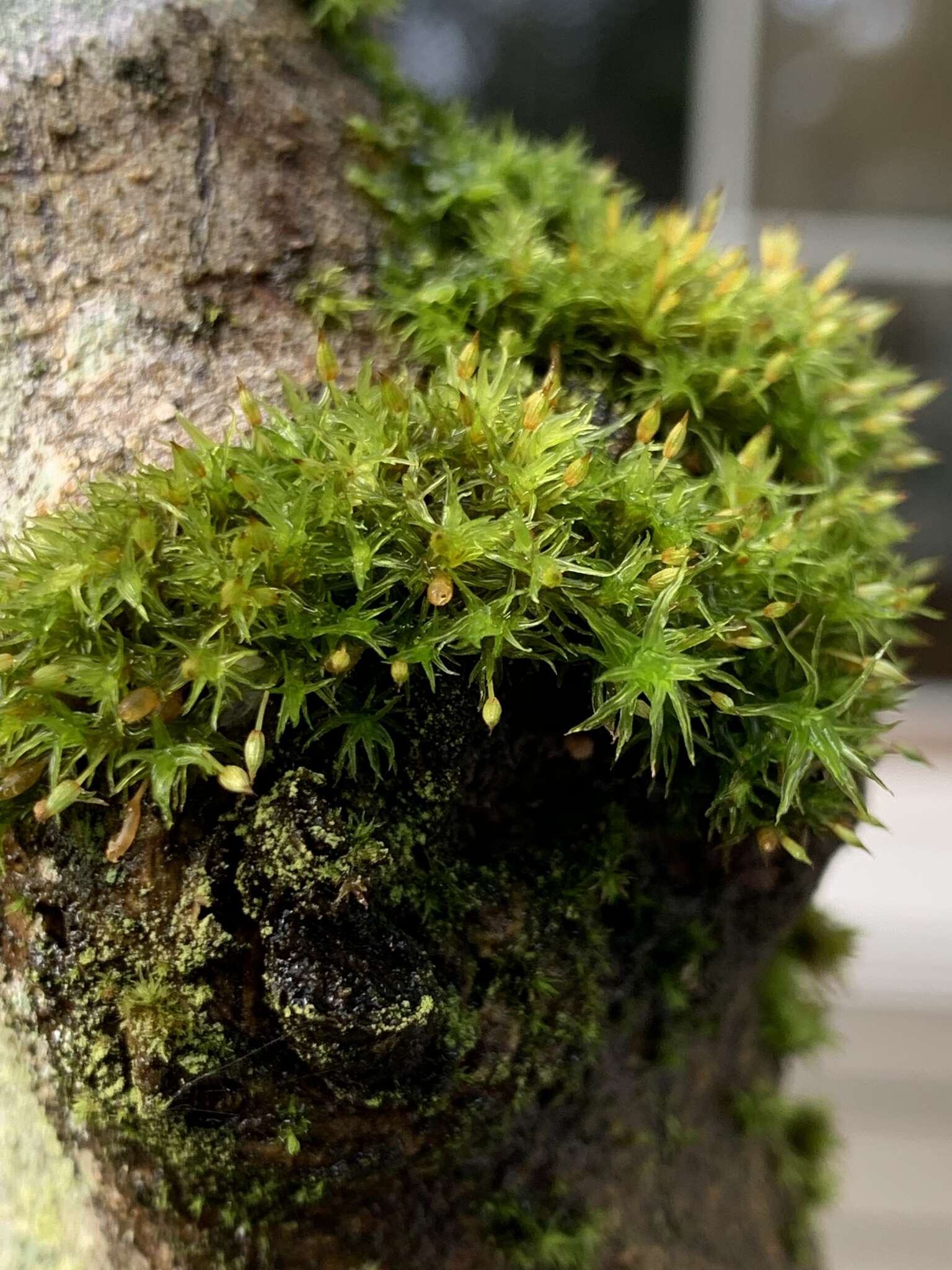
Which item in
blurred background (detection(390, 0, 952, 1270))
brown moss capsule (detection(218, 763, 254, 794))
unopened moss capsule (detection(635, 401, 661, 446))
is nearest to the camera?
brown moss capsule (detection(218, 763, 254, 794))

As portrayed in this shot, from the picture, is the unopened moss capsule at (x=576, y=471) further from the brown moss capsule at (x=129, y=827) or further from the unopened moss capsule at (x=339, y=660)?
the brown moss capsule at (x=129, y=827)

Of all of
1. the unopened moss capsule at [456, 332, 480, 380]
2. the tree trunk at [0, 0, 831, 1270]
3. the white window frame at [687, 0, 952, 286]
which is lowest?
the tree trunk at [0, 0, 831, 1270]

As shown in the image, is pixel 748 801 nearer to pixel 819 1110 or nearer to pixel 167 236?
pixel 167 236

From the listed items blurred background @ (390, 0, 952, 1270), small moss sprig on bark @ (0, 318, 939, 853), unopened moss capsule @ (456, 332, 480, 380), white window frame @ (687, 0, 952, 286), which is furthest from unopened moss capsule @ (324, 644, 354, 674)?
white window frame @ (687, 0, 952, 286)

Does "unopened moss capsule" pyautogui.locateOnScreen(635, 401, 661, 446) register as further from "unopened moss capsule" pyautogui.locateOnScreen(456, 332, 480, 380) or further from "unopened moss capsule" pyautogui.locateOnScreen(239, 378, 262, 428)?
"unopened moss capsule" pyautogui.locateOnScreen(239, 378, 262, 428)

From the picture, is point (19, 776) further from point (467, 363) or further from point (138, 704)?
Answer: point (467, 363)

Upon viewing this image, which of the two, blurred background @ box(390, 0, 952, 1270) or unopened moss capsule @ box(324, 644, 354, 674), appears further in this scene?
blurred background @ box(390, 0, 952, 1270)
